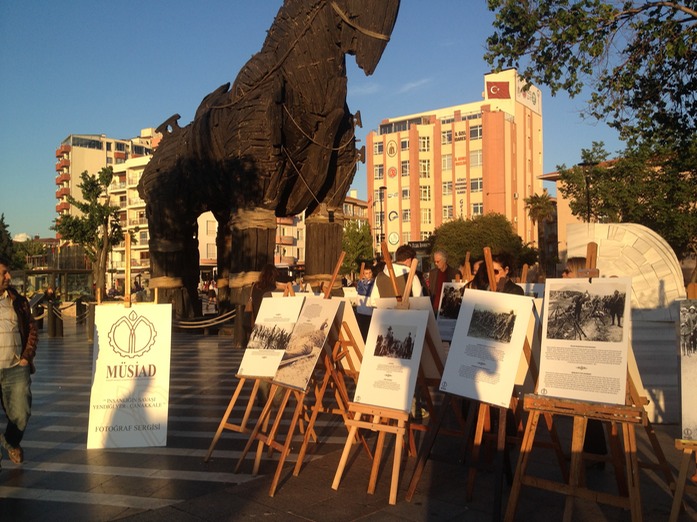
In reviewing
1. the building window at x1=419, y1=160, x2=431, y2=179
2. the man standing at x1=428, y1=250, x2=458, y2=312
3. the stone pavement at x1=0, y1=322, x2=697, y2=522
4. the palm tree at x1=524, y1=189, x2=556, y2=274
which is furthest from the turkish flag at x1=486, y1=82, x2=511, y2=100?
the stone pavement at x1=0, y1=322, x2=697, y2=522

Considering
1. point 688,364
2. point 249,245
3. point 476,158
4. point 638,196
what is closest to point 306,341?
→ point 688,364

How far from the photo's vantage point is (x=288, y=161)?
11211mm

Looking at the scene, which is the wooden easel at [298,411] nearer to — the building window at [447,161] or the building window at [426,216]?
the building window at [447,161]

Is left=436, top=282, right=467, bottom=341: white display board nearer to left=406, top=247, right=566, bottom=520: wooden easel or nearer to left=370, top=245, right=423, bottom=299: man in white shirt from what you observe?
left=370, top=245, right=423, bottom=299: man in white shirt

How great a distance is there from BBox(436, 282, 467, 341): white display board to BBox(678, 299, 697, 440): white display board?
3.01 m

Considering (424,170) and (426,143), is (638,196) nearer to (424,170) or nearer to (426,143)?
(424,170)

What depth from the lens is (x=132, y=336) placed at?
6805 millimetres

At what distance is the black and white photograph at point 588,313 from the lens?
14.5 feet

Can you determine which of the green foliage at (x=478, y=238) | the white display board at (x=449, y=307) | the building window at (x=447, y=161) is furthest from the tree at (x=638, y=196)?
the building window at (x=447, y=161)

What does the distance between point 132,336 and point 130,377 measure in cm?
40

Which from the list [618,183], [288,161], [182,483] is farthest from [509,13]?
[618,183]

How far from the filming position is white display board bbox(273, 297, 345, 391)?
5.61m

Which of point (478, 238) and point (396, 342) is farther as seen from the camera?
point (478, 238)

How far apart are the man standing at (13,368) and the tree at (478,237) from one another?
51.5 meters
